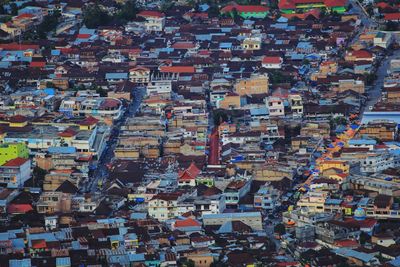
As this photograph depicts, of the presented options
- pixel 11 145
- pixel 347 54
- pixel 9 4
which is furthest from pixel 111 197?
pixel 9 4

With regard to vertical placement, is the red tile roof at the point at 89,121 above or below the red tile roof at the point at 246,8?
above

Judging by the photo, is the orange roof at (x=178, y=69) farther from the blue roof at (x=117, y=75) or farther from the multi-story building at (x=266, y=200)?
the multi-story building at (x=266, y=200)

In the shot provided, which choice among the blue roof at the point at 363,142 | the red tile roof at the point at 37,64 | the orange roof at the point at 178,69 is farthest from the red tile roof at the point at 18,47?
the blue roof at the point at 363,142

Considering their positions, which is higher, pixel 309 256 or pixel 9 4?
pixel 309 256

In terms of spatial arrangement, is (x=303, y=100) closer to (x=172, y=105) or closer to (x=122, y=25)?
(x=172, y=105)

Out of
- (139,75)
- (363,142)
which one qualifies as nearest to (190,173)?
(363,142)

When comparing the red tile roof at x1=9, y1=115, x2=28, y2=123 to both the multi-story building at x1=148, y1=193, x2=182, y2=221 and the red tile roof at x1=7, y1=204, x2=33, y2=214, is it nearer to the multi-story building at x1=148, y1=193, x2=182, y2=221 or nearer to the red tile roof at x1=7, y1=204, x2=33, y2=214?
the red tile roof at x1=7, y1=204, x2=33, y2=214
